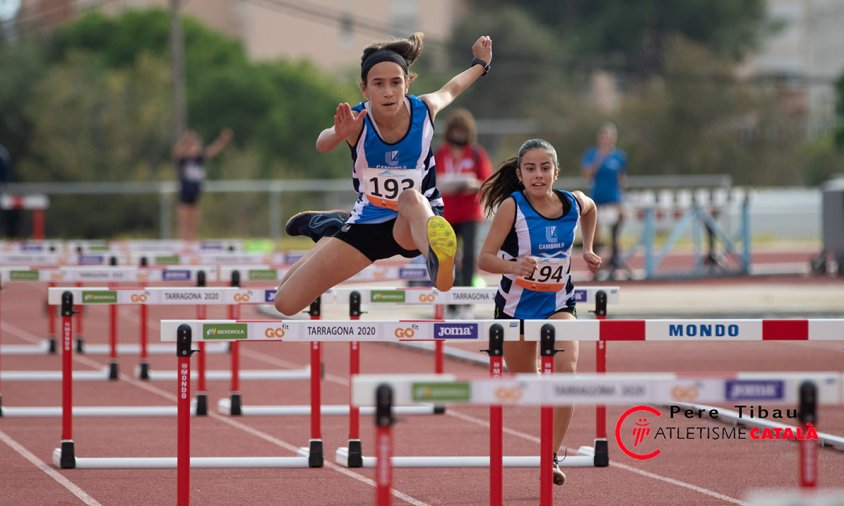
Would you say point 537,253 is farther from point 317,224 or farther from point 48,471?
point 48,471

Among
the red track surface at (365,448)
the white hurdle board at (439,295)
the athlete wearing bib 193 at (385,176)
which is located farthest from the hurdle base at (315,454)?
the athlete wearing bib 193 at (385,176)

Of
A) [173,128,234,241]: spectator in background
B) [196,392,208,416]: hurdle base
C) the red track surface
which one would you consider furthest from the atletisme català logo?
[173,128,234,241]: spectator in background

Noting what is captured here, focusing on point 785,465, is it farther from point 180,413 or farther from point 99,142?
point 99,142

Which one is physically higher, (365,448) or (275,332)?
(275,332)

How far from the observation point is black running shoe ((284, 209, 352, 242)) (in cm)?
815

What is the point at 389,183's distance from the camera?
25.1ft

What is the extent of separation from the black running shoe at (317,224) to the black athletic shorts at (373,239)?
32 centimetres

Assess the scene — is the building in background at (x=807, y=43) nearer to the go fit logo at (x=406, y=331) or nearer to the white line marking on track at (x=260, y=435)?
the white line marking on track at (x=260, y=435)

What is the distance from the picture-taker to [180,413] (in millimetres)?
6801

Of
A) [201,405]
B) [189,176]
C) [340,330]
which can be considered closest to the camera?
[340,330]

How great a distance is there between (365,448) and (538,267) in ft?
7.15

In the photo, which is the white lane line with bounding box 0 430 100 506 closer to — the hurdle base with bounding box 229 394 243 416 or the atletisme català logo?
the hurdle base with bounding box 229 394 243 416

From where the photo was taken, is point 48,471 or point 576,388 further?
point 48,471

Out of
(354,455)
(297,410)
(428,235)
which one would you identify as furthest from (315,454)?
(297,410)
